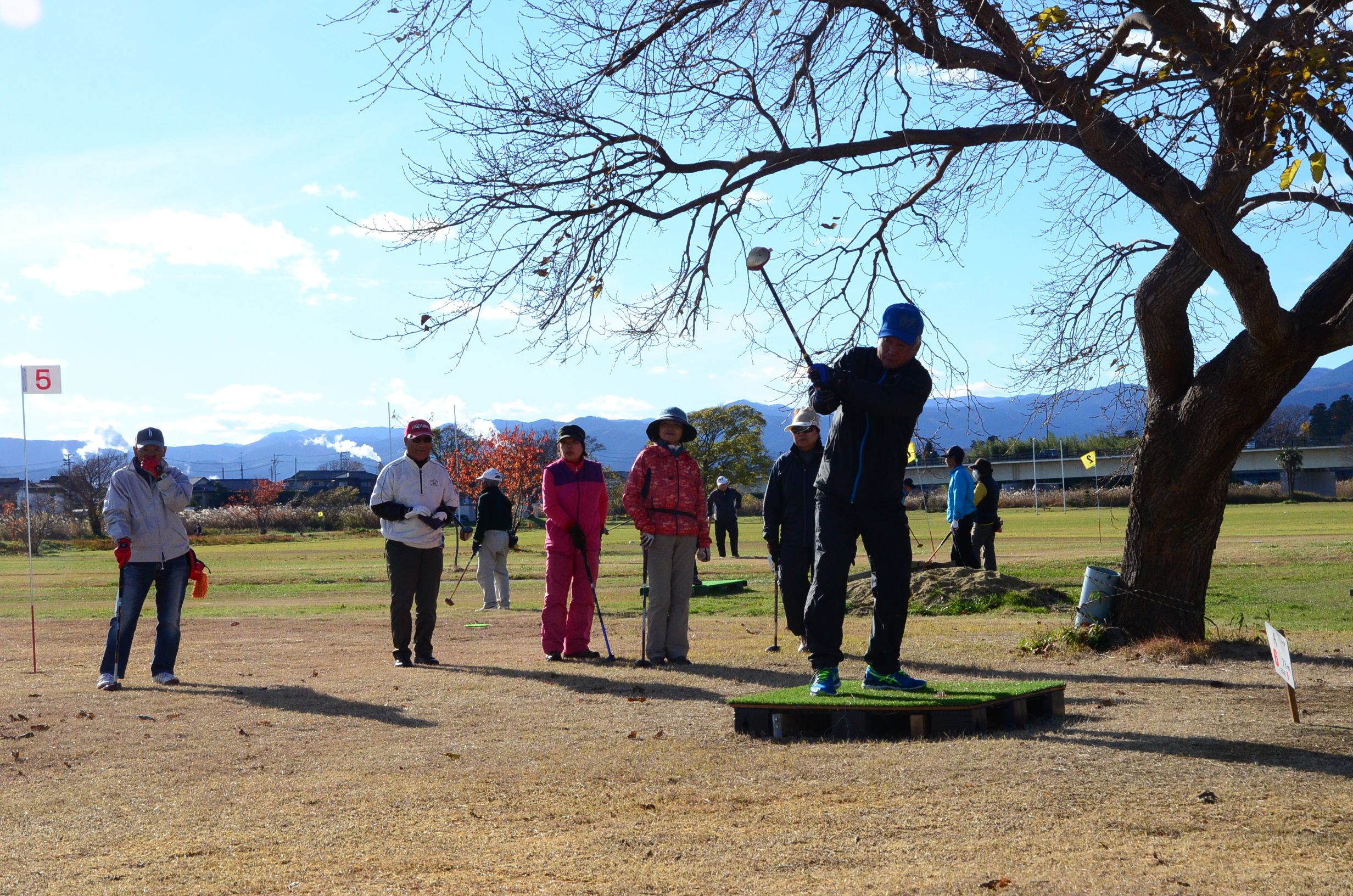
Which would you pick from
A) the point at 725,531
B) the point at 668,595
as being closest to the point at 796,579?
the point at 668,595

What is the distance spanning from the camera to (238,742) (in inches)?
281

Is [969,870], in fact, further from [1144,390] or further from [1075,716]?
[1144,390]

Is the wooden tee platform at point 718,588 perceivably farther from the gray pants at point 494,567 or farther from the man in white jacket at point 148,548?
the man in white jacket at point 148,548

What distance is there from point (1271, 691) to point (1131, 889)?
461 cm

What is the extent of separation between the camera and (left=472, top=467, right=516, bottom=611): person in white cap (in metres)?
17.8

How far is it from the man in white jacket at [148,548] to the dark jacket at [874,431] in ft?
18.4

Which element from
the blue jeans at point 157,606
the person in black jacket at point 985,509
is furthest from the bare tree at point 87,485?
the blue jeans at point 157,606

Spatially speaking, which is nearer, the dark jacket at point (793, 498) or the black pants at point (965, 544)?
the dark jacket at point (793, 498)

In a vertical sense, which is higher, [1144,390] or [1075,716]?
[1144,390]

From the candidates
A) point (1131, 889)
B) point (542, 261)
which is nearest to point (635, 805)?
point (1131, 889)

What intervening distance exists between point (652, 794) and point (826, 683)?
1833 millimetres

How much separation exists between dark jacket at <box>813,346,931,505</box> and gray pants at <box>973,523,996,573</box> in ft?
38.5

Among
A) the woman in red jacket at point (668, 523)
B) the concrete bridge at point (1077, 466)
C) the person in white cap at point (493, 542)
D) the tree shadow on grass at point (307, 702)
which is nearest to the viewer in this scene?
the tree shadow on grass at point (307, 702)

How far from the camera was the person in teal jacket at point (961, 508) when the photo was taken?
17516mm
